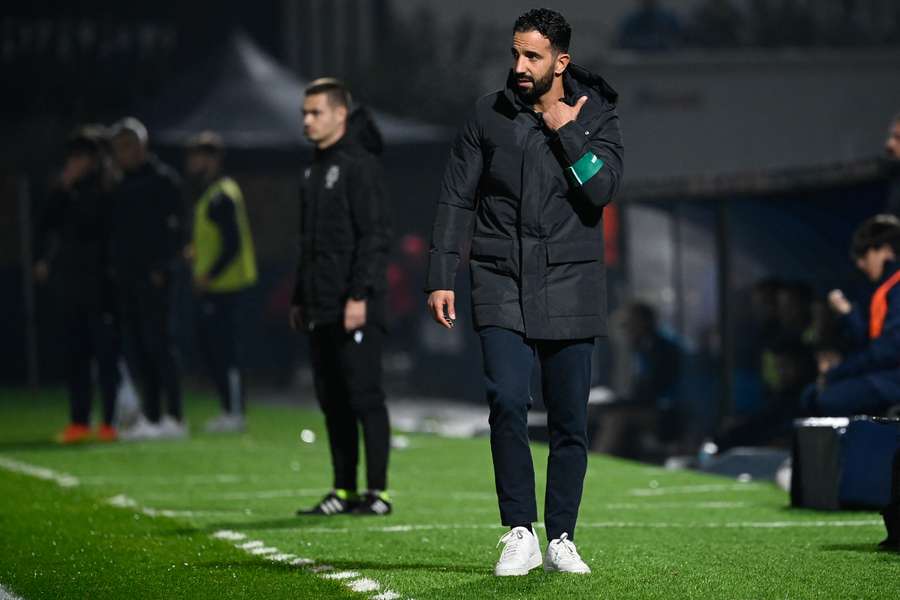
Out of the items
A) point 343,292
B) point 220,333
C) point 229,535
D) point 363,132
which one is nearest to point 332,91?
point 363,132

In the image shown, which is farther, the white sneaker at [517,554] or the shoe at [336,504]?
the shoe at [336,504]

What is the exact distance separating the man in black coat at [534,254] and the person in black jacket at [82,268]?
25.1ft

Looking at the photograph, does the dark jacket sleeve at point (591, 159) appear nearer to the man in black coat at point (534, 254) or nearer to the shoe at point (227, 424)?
the man in black coat at point (534, 254)

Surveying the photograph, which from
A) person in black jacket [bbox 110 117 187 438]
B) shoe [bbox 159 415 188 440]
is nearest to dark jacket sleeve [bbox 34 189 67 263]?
person in black jacket [bbox 110 117 187 438]

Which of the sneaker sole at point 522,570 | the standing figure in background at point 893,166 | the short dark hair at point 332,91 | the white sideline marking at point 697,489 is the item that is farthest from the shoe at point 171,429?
the sneaker sole at point 522,570

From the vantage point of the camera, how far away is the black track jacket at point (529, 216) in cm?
752

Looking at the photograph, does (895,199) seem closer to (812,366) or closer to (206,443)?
(812,366)

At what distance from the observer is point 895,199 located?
1311cm

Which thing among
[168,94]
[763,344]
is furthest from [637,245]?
[168,94]

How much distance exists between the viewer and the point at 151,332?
1523 centimetres

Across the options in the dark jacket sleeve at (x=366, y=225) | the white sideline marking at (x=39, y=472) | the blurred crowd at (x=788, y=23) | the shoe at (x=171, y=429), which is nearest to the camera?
the dark jacket sleeve at (x=366, y=225)

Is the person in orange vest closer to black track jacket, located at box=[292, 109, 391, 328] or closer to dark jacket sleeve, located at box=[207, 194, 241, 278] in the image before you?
black track jacket, located at box=[292, 109, 391, 328]

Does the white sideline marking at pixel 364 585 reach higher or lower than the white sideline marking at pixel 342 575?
higher

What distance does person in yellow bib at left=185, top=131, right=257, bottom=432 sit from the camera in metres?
15.8
